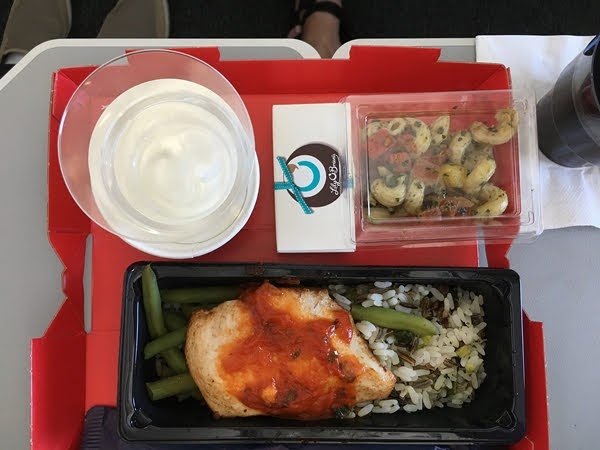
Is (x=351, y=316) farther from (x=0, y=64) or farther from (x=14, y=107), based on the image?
(x=0, y=64)

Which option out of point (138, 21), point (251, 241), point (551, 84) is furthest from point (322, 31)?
point (251, 241)

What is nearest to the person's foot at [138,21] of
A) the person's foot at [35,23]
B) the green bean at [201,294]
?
the person's foot at [35,23]

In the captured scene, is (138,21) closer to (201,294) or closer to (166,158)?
(166,158)

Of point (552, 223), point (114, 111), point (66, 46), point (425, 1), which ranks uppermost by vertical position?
point (425, 1)

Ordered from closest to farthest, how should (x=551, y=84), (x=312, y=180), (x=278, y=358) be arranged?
(x=278, y=358) < (x=312, y=180) < (x=551, y=84)

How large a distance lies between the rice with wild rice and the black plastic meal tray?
23 millimetres

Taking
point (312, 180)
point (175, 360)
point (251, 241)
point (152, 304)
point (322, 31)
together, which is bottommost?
point (175, 360)

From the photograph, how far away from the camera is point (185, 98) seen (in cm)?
120

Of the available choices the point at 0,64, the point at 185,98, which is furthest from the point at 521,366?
the point at 0,64

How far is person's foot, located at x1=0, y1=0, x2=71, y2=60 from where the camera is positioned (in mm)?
1807

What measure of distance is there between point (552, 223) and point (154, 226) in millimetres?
823

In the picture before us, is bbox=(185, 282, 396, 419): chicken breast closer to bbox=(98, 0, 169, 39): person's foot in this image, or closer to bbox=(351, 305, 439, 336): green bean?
bbox=(351, 305, 439, 336): green bean

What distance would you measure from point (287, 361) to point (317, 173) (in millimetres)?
376

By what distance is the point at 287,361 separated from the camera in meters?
1.14
